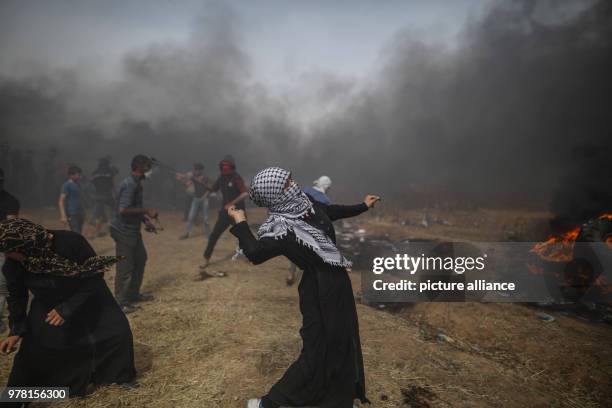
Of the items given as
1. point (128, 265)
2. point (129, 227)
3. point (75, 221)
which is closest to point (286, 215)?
point (129, 227)

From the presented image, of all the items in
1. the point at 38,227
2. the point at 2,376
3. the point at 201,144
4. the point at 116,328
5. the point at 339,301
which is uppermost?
the point at 201,144

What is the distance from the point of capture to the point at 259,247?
224cm

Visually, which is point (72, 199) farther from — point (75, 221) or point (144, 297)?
point (144, 297)

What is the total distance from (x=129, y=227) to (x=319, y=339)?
12.0 feet

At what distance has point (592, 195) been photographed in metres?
11.0

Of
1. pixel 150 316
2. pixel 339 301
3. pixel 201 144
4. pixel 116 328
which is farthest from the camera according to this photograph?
pixel 201 144

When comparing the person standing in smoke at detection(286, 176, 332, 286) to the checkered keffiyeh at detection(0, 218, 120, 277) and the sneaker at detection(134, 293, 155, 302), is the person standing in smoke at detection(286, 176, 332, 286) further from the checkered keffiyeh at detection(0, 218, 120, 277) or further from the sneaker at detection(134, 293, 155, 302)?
the checkered keffiyeh at detection(0, 218, 120, 277)

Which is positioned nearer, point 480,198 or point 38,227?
point 38,227

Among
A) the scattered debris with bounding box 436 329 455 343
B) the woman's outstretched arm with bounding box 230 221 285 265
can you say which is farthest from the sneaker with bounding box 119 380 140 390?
the scattered debris with bounding box 436 329 455 343

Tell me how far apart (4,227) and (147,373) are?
1.92 m

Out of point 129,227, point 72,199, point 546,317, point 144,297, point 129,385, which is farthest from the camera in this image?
point 72,199

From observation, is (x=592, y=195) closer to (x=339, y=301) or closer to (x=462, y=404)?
(x=462, y=404)

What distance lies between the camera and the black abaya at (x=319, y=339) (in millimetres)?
2268

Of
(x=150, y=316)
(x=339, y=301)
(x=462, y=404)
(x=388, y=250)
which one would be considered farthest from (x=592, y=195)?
(x=150, y=316)
